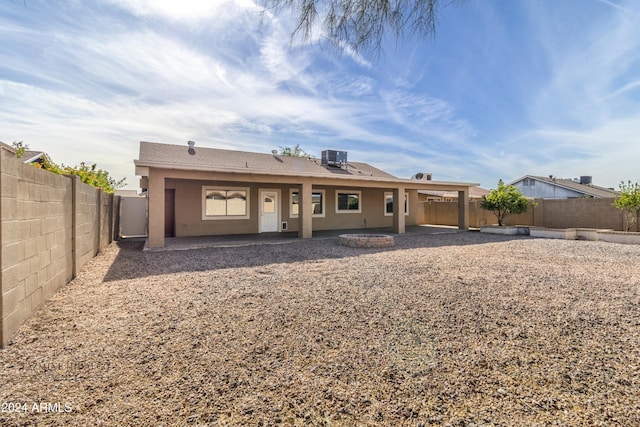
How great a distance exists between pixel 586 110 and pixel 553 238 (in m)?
4.99

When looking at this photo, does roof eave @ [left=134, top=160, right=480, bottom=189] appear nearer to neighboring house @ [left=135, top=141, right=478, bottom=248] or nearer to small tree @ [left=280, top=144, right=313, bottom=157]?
neighboring house @ [left=135, top=141, right=478, bottom=248]

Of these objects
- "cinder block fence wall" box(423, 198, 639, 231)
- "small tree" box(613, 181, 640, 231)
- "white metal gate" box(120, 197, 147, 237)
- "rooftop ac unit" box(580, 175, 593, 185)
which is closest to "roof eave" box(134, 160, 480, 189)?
"cinder block fence wall" box(423, 198, 639, 231)

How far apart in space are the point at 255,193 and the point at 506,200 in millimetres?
11553

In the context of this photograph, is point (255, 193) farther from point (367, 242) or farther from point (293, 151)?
point (293, 151)

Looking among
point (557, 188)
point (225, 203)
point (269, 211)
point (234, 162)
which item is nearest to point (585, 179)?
Answer: point (557, 188)

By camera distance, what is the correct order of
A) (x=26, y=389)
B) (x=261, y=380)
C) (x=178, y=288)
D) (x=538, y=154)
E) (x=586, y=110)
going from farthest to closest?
(x=538, y=154)
(x=586, y=110)
(x=178, y=288)
(x=261, y=380)
(x=26, y=389)

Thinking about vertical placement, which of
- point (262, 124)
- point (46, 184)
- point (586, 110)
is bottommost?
point (46, 184)

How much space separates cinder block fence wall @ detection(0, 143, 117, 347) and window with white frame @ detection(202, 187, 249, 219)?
6.00 metres

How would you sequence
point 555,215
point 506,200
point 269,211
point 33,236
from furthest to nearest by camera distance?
point 555,215 < point 506,200 < point 269,211 < point 33,236

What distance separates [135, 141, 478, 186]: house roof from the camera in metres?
9.64

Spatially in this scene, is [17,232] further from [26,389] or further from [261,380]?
[261,380]

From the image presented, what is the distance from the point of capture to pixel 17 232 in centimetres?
321

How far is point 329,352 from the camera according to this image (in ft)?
9.22

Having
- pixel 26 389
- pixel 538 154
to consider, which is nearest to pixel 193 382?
pixel 26 389
